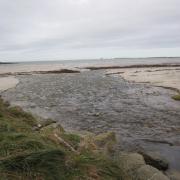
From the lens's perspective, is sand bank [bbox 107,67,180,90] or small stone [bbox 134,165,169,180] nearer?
small stone [bbox 134,165,169,180]

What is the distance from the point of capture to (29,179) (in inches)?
184

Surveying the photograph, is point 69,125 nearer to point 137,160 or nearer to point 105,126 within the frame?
point 105,126

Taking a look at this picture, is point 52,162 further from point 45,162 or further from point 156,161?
point 156,161

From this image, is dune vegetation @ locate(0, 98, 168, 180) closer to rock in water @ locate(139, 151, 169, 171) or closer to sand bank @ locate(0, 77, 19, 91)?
rock in water @ locate(139, 151, 169, 171)

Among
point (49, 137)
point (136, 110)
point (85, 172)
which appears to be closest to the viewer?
point (85, 172)

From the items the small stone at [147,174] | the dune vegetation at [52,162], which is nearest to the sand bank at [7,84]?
the dune vegetation at [52,162]

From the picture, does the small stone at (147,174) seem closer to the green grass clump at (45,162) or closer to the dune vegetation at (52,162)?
the dune vegetation at (52,162)

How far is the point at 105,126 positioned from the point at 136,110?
4065 mm

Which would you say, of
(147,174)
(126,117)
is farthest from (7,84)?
(147,174)

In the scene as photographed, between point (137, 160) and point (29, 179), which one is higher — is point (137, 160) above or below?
below

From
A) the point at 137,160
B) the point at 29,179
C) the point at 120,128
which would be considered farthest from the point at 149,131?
the point at 29,179

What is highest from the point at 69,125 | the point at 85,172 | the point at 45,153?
the point at 45,153

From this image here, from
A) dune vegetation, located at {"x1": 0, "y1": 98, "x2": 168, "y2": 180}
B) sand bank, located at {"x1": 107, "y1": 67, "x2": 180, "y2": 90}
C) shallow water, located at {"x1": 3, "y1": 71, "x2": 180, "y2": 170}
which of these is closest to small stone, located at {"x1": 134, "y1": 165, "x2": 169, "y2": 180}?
dune vegetation, located at {"x1": 0, "y1": 98, "x2": 168, "y2": 180}

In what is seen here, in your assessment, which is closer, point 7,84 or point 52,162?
point 52,162
